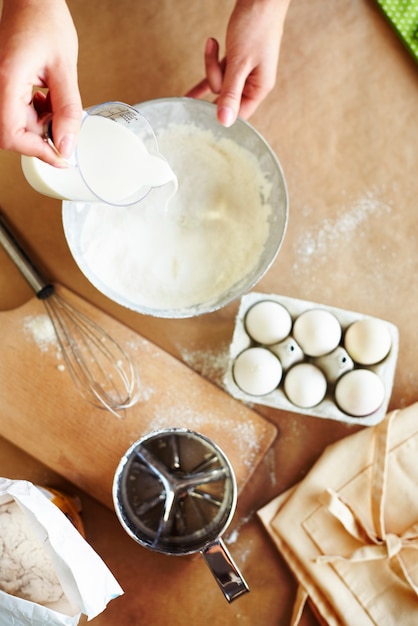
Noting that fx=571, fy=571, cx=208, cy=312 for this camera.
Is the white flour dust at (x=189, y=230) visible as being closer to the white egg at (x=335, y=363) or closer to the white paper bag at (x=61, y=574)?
the white egg at (x=335, y=363)

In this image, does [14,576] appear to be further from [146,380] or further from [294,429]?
[294,429]

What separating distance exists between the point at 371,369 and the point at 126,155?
16.5 inches

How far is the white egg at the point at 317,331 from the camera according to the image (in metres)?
0.74

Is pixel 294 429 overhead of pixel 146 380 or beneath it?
beneath

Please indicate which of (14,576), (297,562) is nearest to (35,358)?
(14,576)

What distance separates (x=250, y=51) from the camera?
762 millimetres

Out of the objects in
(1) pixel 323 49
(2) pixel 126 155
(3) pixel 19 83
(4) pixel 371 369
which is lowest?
(4) pixel 371 369

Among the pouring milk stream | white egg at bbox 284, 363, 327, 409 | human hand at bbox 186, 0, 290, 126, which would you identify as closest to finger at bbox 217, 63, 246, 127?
human hand at bbox 186, 0, 290, 126

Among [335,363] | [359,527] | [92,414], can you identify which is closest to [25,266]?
[92,414]

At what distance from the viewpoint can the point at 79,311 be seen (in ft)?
2.71

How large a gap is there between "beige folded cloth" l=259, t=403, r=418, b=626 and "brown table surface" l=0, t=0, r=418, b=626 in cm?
3

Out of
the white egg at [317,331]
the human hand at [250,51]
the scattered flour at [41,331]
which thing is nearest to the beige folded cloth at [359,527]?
the white egg at [317,331]

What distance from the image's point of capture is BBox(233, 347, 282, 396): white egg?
0.73m

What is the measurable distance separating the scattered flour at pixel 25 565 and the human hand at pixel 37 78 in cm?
41
